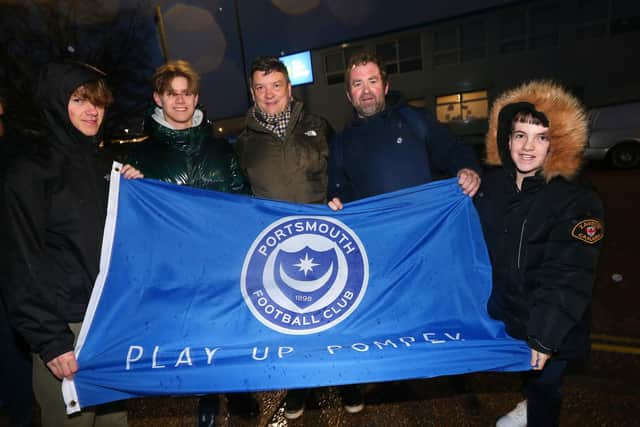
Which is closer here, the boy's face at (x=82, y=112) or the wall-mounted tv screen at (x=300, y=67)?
the boy's face at (x=82, y=112)

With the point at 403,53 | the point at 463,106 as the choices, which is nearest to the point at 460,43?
the point at 403,53

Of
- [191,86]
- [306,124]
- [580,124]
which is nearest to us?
[580,124]

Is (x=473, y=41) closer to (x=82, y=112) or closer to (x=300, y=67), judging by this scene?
(x=300, y=67)

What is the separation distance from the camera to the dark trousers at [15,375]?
2.65 m

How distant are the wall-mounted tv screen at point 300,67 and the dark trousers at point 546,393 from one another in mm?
28206

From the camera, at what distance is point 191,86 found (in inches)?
100

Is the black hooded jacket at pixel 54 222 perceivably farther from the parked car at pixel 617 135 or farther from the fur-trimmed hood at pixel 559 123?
the parked car at pixel 617 135

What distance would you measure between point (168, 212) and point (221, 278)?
54 centimetres

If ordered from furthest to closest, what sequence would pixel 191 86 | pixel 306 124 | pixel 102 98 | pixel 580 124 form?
pixel 306 124, pixel 191 86, pixel 102 98, pixel 580 124

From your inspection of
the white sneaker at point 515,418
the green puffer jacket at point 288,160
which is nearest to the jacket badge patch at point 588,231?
the white sneaker at point 515,418

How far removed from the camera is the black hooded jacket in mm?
1706

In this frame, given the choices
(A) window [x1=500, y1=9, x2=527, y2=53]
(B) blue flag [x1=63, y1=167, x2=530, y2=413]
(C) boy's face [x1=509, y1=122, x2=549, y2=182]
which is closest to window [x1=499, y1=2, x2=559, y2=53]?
(A) window [x1=500, y1=9, x2=527, y2=53]

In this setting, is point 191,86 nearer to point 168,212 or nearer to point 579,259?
point 168,212

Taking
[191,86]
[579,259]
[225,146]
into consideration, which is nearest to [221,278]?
[225,146]
